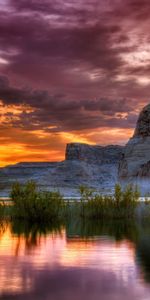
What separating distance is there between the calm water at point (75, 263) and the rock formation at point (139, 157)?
25754mm

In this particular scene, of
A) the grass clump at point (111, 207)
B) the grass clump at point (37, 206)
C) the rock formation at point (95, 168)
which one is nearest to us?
the grass clump at point (37, 206)

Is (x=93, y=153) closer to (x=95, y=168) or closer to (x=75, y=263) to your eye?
(x=95, y=168)

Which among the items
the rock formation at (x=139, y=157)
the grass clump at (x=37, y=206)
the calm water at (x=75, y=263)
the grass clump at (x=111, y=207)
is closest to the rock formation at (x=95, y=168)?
the rock formation at (x=139, y=157)

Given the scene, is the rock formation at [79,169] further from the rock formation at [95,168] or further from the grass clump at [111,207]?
the grass clump at [111,207]

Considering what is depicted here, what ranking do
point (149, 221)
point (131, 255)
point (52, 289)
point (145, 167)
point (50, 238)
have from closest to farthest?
point (52, 289)
point (131, 255)
point (50, 238)
point (149, 221)
point (145, 167)

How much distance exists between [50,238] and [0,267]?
5420 millimetres

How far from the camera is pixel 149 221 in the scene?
69.2 feet

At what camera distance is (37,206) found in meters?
21.2

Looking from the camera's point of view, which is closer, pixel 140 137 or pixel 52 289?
pixel 52 289

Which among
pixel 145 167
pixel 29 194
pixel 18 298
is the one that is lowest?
pixel 18 298

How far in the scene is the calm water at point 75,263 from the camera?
8.65 m

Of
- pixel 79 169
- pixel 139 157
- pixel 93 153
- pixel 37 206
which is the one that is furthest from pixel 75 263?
pixel 93 153

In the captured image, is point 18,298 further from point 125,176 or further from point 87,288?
point 125,176

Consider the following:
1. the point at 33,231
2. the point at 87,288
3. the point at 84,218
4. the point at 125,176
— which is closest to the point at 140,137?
the point at 125,176
